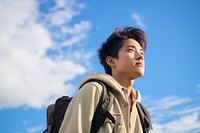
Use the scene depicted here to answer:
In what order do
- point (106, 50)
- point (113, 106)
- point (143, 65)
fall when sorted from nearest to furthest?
point (113, 106), point (143, 65), point (106, 50)

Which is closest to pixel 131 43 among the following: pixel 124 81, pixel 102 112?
pixel 124 81

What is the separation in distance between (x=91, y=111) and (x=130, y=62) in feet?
4.42

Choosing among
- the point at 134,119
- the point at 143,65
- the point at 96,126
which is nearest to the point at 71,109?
the point at 96,126

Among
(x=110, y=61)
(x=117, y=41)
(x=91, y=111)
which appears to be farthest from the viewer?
(x=117, y=41)

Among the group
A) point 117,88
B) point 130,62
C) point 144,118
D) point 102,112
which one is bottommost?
point 102,112

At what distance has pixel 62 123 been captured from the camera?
387 cm

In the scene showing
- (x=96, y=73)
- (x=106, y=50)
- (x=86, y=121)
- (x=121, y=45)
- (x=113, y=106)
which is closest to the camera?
(x=86, y=121)

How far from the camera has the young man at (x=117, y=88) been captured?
150 inches

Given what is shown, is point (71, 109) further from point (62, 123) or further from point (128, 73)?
point (128, 73)

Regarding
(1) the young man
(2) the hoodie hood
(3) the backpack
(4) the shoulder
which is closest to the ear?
(1) the young man

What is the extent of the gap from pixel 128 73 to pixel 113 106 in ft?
2.93

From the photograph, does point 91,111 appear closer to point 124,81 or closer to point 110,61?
point 124,81

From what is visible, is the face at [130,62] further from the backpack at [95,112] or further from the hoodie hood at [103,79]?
the backpack at [95,112]

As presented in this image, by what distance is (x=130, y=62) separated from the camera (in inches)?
Answer: 187
